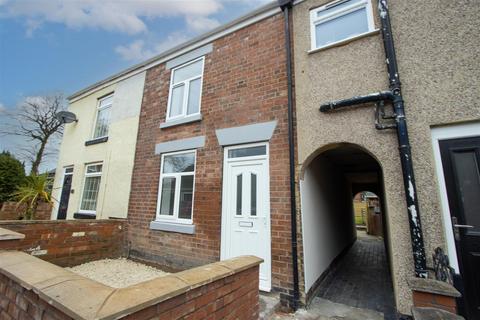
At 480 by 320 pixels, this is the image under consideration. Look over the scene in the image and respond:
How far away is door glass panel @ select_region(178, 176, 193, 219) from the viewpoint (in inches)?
201

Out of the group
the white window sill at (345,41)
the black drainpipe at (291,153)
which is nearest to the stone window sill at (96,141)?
the black drainpipe at (291,153)

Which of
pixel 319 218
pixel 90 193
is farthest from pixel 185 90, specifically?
pixel 90 193

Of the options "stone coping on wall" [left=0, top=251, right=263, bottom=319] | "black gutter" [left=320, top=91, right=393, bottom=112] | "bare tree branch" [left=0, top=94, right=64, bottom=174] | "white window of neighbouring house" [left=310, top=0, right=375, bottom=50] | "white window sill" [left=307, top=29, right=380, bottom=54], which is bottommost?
"stone coping on wall" [left=0, top=251, right=263, bottom=319]

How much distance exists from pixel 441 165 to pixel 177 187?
5.06 meters

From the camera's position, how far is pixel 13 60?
30.6ft

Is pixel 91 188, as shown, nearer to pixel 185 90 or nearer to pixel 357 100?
pixel 185 90

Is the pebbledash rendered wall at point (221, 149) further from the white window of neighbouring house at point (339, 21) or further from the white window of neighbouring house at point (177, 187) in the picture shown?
the white window of neighbouring house at point (339, 21)

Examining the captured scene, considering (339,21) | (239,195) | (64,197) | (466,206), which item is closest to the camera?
(466,206)

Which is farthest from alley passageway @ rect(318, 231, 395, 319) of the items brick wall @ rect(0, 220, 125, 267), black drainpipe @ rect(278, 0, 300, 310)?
brick wall @ rect(0, 220, 125, 267)

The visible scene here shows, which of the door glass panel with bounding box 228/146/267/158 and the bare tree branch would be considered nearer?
the door glass panel with bounding box 228/146/267/158

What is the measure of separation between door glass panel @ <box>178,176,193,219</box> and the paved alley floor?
2865 mm

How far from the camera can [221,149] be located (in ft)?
15.6

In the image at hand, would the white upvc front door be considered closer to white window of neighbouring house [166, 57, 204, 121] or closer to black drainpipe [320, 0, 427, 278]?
black drainpipe [320, 0, 427, 278]

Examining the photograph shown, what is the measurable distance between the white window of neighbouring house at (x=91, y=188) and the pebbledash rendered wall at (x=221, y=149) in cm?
230
